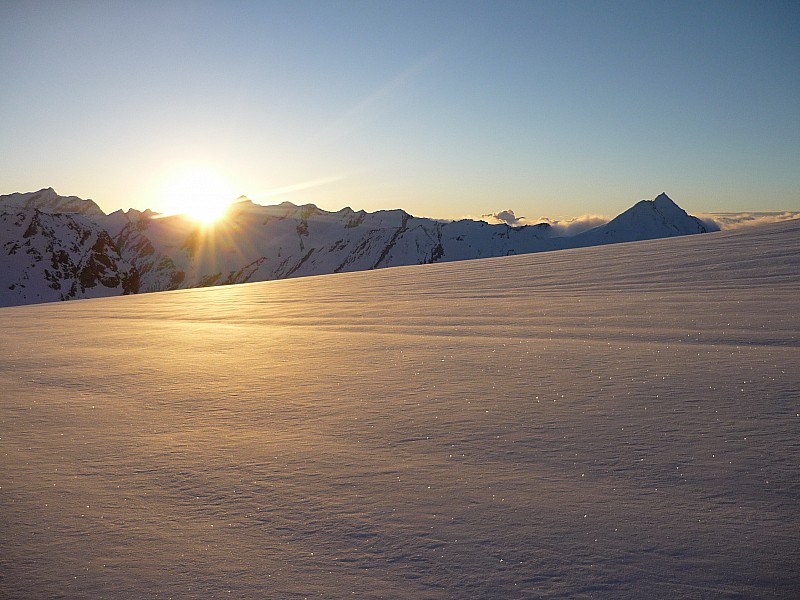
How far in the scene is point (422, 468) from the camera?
214 cm

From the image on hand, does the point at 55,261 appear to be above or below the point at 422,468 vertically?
above

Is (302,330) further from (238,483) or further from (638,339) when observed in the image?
(238,483)

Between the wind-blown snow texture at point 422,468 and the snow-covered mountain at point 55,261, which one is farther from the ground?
the snow-covered mountain at point 55,261

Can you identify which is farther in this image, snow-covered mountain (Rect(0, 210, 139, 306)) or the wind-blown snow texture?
snow-covered mountain (Rect(0, 210, 139, 306))

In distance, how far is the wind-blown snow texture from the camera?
1.50m

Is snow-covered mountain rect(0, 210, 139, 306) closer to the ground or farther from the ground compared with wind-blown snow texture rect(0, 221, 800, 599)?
farther from the ground

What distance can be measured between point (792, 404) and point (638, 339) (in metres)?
1.77

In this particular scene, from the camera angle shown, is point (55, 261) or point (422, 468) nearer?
point (422, 468)

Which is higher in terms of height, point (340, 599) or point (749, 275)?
point (749, 275)

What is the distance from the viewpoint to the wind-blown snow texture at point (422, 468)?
150 centimetres

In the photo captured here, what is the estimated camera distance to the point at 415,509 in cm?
181

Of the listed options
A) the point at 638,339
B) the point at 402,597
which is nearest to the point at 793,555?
the point at 402,597

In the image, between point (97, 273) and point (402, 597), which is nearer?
point (402, 597)

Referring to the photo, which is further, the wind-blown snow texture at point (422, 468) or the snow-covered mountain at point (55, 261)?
the snow-covered mountain at point (55, 261)
